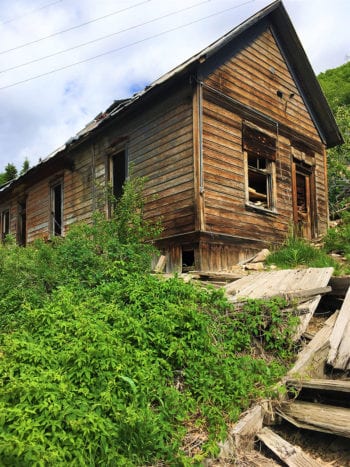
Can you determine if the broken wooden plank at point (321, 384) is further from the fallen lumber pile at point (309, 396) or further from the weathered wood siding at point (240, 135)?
the weathered wood siding at point (240, 135)

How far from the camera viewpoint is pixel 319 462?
3299 mm

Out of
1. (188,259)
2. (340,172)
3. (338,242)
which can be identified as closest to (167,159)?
(188,259)

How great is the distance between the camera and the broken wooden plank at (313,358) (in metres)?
4.32

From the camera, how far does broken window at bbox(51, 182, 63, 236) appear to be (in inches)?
585

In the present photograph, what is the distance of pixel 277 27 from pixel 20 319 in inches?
437

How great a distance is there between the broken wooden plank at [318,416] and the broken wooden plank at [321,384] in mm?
147

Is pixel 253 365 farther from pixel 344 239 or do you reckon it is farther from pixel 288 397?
pixel 344 239

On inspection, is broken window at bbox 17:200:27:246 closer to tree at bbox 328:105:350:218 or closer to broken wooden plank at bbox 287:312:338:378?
tree at bbox 328:105:350:218

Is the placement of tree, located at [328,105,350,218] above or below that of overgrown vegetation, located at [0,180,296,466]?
above

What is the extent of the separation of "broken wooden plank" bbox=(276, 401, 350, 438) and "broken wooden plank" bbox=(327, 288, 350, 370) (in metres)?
0.68

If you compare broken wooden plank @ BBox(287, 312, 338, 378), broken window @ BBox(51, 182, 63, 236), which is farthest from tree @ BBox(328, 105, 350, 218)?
broken wooden plank @ BBox(287, 312, 338, 378)

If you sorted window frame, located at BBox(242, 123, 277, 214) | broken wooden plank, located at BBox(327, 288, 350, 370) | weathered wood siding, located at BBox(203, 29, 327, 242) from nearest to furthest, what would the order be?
broken wooden plank, located at BBox(327, 288, 350, 370), weathered wood siding, located at BBox(203, 29, 327, 242), window frame, located at BBox(242, 123, 277, 214)

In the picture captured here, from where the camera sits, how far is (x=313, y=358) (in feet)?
14.7

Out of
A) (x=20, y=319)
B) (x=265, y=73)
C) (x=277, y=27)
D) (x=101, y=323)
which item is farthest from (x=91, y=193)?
(x=101, y=323)
